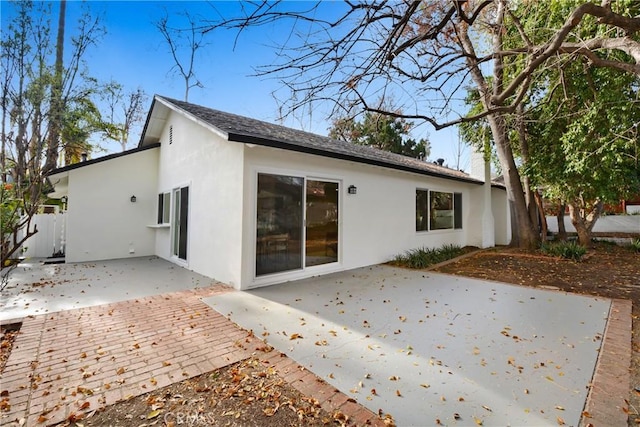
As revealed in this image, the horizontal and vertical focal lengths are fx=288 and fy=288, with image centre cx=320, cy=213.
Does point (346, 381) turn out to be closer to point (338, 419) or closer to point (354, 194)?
point (338, 419)

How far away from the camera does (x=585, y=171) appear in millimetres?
9148

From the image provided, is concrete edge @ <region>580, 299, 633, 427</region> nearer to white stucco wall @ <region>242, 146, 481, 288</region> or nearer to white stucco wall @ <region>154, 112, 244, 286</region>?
white stucco wall @ <region>242, 146, 481, 288</region>

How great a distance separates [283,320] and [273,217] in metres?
2.56

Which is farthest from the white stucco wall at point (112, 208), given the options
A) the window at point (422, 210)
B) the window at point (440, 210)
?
the window at point (440, 210)

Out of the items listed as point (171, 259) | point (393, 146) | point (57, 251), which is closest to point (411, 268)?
point (171, 259)

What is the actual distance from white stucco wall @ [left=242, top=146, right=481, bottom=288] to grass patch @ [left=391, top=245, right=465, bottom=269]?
0.23 metres

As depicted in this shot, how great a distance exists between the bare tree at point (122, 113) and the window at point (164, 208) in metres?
11.8

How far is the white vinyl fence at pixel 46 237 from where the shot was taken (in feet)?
32.9

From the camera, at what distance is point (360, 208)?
27.4 ft

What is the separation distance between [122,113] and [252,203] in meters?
20.0

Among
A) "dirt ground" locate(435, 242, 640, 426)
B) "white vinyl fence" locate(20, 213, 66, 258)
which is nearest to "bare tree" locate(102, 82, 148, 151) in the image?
"white vinyl fence" locate(20, 213, 66, 258)

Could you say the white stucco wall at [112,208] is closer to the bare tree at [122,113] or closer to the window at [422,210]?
the window at [422,210]

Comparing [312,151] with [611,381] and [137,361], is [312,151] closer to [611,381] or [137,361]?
[137,361]

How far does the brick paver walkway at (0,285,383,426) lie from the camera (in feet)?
8.31
